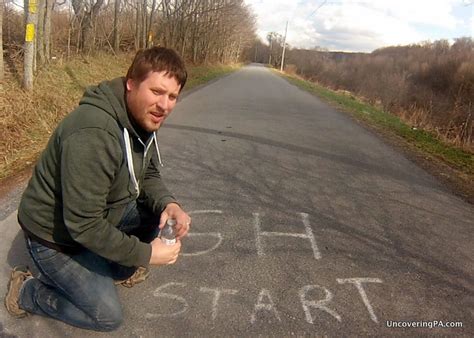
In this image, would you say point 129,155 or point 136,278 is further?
point 136,278

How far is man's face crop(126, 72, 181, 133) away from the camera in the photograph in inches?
69.6

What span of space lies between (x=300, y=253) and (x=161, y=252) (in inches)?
57.0

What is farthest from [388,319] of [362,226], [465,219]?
[465,219]

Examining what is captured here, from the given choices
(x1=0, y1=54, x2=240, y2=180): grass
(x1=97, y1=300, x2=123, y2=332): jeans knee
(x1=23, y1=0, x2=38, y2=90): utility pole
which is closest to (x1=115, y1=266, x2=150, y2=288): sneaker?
(x1=97, y1=300, x2=123, y2=332): jeans knee

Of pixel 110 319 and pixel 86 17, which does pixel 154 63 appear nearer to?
pixel 110 319

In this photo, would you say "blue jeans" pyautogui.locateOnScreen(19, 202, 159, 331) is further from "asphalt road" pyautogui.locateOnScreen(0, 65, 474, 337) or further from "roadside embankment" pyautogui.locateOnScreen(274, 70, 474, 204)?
"roadside embankment" pyautogui.locateOnScreen(274, 70, 474, 204)

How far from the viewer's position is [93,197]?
165 centimetres

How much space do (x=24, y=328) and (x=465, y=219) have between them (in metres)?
4.20

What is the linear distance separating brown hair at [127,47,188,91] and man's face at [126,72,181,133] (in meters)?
0.02

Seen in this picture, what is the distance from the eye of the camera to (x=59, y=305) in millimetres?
1967

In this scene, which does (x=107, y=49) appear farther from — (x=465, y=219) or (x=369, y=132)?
(x=465, y=219)

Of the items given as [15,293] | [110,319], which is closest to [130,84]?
[110,319]

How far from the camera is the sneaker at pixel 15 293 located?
6.69 feet

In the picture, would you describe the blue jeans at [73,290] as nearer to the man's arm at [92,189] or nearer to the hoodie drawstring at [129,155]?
the man's arm at [92,189]
